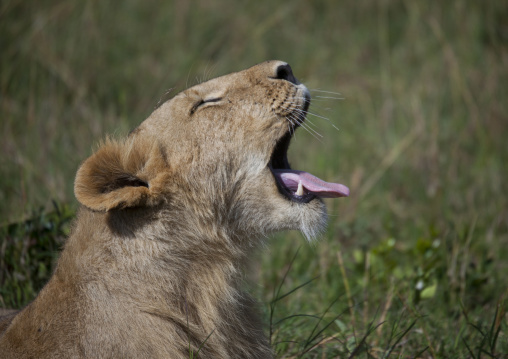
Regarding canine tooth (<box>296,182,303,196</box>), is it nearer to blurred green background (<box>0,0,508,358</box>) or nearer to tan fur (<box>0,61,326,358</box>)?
tan fur (<box>0,61,326,358</box>)

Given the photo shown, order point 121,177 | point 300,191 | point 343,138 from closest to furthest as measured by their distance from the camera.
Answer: point 121,177, point 300,191, point 343,138

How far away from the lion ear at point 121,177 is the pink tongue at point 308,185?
1.77 ft

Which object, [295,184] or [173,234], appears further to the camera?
[295,184]

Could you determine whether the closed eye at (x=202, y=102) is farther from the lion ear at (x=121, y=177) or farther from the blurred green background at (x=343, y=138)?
the blurred green background at (x=343, y=138)

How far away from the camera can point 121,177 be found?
91.2 inches

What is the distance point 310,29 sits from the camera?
23.4 ft

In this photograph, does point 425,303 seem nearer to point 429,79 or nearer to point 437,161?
point 437,161

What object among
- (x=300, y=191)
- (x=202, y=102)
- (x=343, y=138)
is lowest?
(x=343, y=138)

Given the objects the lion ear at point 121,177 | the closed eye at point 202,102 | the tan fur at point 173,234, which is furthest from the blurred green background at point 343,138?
the lion ear at point 121,177

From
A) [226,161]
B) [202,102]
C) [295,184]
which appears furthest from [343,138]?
[226,161]

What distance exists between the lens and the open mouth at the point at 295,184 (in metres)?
2.62

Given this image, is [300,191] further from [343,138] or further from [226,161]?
[343,138]

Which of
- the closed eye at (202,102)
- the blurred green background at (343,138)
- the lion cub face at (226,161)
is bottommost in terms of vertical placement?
the blurred green background at (343,138)

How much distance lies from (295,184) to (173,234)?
60cm
